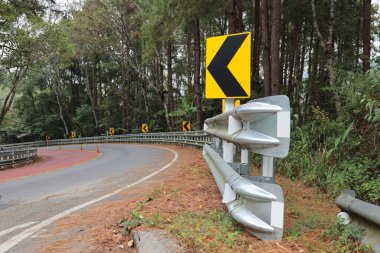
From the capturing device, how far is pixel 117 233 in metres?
4.20

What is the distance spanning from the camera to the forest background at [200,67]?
8156mm

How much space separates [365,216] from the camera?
305 cm

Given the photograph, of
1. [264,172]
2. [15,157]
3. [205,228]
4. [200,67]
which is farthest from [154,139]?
[264,172]

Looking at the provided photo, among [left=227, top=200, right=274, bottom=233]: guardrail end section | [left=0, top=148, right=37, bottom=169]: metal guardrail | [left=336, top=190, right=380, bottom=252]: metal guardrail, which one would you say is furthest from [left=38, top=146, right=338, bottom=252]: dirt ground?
[left=0, top=148, right=37, bottom=169]: metal guardrail

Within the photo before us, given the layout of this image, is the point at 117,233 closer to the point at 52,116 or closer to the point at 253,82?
the point at 253,82

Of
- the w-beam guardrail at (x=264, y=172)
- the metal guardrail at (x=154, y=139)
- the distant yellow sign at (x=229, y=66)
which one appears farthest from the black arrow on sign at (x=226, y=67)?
the metal guardrail at (x=154, y=139)

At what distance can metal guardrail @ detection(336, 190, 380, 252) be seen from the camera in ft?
9.53

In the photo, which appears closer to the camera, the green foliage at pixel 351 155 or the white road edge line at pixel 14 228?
the white road edge line at pixel 14 228

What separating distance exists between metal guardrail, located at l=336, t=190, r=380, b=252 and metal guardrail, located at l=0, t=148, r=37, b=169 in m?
18.7

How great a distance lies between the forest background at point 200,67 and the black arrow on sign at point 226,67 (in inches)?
110

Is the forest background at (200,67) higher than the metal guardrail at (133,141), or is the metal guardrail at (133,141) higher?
the forest background at (200,67)

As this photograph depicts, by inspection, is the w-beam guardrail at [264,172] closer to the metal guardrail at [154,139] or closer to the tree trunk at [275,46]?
the tree trunk at [275,46]

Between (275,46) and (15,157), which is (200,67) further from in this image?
(275,46)

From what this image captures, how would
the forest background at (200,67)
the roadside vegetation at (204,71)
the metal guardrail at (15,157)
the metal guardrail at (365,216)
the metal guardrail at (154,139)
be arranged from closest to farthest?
the metal guardrail at (365,216) → the roadside vegetation at (204,71) → the forest background at (200,67) → the metal guardrail at (15,157) → the metal guardrail at (154,139)
